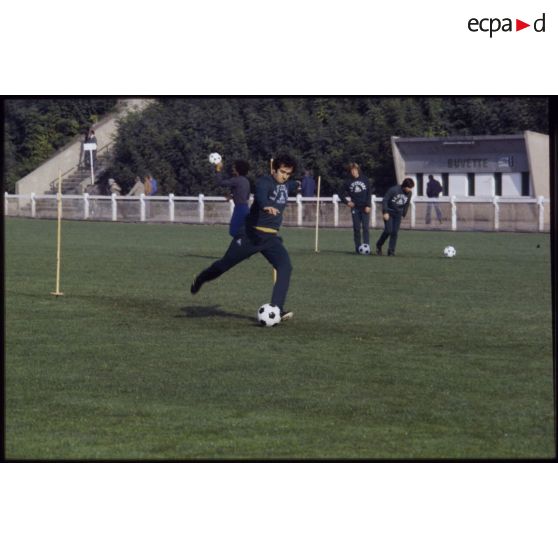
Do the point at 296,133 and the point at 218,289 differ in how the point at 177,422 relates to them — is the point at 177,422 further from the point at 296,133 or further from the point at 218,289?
the point at 296,133

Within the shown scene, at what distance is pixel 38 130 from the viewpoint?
23312mm

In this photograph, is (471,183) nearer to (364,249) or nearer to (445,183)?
(445,183)

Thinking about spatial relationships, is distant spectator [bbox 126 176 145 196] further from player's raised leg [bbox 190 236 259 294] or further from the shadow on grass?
player's raised leg [bbox 190 236 259 294]

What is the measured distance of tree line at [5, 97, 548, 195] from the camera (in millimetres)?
28391

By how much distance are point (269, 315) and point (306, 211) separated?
26195 millimetres

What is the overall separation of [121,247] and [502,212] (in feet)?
43.2

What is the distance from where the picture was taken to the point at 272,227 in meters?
17.3

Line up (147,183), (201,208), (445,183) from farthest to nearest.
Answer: (445,183)
(201,208)
(147,183)

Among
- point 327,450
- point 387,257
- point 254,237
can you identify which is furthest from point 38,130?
point 327,450

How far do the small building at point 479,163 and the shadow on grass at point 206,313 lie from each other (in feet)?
57.7

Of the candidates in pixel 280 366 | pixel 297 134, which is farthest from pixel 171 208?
pixel 280 366

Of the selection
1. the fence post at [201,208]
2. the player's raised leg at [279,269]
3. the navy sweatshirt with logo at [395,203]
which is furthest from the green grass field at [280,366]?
the fence post at [201,208]

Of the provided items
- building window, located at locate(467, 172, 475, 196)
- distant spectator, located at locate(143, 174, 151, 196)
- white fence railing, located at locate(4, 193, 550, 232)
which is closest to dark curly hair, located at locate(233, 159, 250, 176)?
distant spectator, located at locate(143, 174, 151, 196)

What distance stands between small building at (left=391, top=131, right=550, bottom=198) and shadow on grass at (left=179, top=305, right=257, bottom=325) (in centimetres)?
1758
